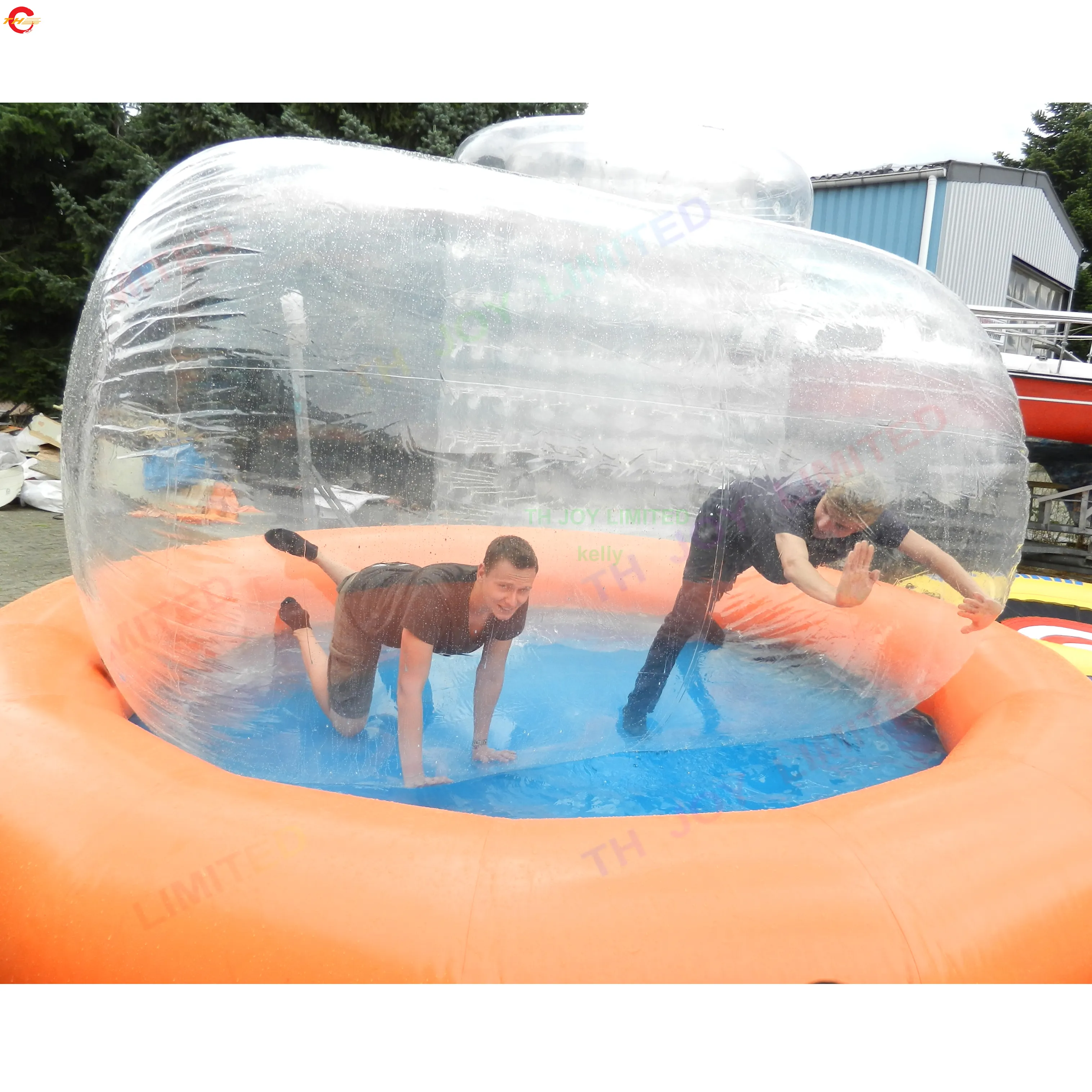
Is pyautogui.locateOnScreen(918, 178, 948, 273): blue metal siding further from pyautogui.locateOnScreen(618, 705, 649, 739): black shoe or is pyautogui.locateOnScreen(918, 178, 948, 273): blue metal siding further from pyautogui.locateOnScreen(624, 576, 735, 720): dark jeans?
pyautogui.locateOnScreen(618, 705, 649, 739): black shoe

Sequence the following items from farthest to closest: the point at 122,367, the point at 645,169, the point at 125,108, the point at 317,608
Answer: the point at 125,108 → the point at 645,169 → the point at 317,608 → the point at 122,367

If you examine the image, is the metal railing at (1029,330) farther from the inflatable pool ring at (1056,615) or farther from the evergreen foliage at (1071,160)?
the evergreen foliage at (1071,160)

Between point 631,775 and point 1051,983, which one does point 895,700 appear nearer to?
point 631,775

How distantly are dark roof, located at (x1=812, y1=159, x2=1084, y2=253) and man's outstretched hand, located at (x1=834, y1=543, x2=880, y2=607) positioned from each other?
360 inches

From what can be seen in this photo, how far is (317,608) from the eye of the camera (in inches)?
98.4

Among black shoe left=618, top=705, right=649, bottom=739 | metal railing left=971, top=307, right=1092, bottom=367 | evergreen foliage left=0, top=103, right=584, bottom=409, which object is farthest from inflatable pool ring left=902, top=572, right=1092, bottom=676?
evergreen foliage left=0, top=103, right=584, bottom=409

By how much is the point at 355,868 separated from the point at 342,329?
1418 millimetres

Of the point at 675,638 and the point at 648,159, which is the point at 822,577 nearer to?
the point at 675,638

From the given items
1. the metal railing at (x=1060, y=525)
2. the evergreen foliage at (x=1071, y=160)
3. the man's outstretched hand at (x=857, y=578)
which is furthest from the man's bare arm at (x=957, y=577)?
the evergreen foliage at (x=1071, y=160)

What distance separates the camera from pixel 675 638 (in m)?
2.73

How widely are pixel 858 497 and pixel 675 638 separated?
718mm

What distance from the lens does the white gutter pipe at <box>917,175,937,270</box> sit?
412 inches

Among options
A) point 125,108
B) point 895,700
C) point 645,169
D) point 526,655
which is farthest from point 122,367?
point 125,108

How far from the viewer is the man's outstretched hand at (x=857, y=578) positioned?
2.58 metres
